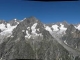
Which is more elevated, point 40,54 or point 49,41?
point 49,41

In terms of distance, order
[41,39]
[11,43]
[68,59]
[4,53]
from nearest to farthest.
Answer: [68,59] → [4,53] → [11,43] → [41,39]

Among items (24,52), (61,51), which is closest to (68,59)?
(61,51)

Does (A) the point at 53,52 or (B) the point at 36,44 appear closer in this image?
(A) the point at 53,52

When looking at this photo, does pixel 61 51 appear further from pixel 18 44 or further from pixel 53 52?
pixel 18 44

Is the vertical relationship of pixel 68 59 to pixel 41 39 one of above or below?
below

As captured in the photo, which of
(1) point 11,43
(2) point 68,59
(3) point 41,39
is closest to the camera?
(2) point 68,59

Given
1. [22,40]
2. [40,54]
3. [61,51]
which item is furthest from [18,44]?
[61,51]

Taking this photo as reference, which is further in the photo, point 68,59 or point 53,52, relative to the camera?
point 53,52

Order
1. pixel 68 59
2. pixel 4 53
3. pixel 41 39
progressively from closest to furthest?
pixel 68 59
pixel 4 53
pixel 41 39

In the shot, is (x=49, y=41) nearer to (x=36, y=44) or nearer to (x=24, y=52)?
(x=36, y=44)
